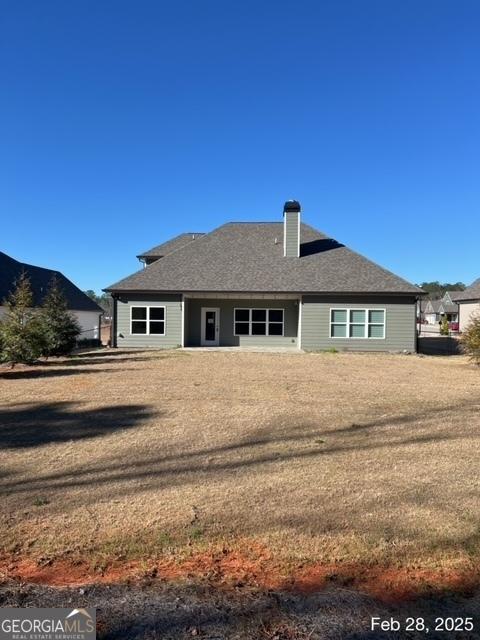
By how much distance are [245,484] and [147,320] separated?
1804cm

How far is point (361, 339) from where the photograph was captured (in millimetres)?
21156

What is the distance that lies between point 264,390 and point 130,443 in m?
4.29

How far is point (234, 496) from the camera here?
14.2 ft

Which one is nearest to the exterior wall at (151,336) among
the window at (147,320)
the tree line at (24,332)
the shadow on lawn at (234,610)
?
the window at (147,320)

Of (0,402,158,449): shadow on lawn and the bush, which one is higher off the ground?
the bush

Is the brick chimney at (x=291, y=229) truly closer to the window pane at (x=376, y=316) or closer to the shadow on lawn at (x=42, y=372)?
the window pane at (x=376, y=316)

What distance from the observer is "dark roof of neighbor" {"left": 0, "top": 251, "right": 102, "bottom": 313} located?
3002cm

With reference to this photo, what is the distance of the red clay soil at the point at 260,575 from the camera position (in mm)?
2926

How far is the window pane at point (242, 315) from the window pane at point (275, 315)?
1073 millimetres

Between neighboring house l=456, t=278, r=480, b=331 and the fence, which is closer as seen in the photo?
the fence

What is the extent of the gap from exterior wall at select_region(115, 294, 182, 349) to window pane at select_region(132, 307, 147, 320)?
201mm

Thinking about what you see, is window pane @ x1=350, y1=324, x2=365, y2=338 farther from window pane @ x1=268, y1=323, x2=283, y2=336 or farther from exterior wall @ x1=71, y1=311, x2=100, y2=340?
exterior wall @ x1=71, y1=311, x2=100, y2=340

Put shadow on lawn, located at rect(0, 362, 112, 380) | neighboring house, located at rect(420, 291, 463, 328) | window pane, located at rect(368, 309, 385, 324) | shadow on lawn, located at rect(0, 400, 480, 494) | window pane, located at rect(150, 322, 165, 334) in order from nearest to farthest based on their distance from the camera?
1. shadow on lawn, located at rect(0, 400, 480, 494)
2. shadow on lawn, located at rect(0, 362, 112, 380)
3. window pane, located at rect(368, 309, 385, 324)
4. window pane, located at rect(150, 322, 165, 334)
5. neighboring house, located at rect(420, 291, 463, 328)

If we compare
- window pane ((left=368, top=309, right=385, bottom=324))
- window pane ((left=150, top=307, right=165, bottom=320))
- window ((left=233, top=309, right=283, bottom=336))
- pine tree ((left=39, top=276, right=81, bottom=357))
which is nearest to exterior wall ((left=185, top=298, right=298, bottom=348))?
window ((left=233, top=309, right=283, bottom=336))
